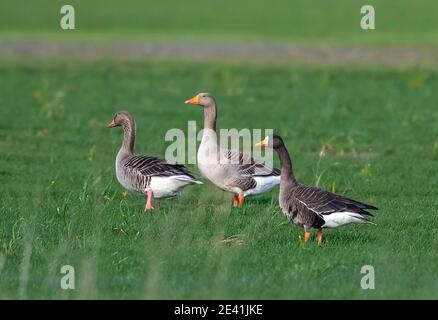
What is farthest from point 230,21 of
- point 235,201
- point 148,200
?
point 148,200

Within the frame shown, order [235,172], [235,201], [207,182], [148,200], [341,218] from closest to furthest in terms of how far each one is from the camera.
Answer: [341,218] → [148,200] → [235,172] → [235,201] → [207,182]

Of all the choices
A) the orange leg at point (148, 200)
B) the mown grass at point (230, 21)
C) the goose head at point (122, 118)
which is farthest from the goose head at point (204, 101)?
the mown grass at point (230, 21)

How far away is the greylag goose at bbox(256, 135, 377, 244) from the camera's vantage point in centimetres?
1165

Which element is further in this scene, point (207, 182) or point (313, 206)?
point (207, 182)

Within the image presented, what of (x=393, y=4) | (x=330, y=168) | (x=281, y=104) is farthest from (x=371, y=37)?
(x=330, y=168)

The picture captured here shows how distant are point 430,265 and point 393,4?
171 ft

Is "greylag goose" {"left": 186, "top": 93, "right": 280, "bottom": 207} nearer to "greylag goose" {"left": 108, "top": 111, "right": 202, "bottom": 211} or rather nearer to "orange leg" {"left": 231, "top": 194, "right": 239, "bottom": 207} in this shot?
"orange leg" {"left": 231, "top": 194, "right": 239, "bottom": 207}

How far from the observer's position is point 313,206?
11.8 meters

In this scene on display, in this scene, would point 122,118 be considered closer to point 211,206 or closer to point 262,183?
point 211,206

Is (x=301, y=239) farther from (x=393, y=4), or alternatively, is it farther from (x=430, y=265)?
(x=393, y=4)

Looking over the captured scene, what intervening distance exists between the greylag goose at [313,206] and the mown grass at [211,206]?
29 centimetres

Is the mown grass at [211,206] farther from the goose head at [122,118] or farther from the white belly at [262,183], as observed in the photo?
the goose head at [122,118]

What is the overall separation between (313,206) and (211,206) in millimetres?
2732

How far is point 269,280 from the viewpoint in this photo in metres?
10.5
